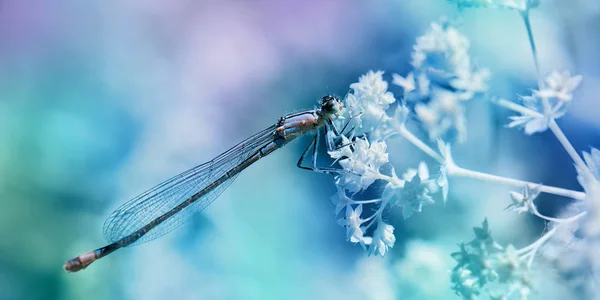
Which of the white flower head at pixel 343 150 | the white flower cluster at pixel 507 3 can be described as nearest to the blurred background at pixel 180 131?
the white flower head at pixel 343 150

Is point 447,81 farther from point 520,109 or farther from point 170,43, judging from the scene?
point 170,43

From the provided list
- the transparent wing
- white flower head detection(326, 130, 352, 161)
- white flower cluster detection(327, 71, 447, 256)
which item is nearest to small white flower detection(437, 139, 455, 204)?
white flower cluster detection(327, 71, 447, 256)

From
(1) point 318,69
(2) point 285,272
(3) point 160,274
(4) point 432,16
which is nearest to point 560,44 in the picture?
(4) point 432,16

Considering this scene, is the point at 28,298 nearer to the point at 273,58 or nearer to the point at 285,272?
the point at 285,272

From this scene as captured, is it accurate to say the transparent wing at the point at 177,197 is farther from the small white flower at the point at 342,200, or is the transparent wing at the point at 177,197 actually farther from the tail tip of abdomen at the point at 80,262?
the small white flower at the point at 342,200

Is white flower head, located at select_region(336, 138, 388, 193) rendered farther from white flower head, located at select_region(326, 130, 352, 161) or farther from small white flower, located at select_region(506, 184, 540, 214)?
small white flower, located at select_region(506, 184, 540, 214)

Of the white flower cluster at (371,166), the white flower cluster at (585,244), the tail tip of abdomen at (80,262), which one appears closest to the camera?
the white flower cluster at (585,244)

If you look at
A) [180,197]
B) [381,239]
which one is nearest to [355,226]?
[381,239]
